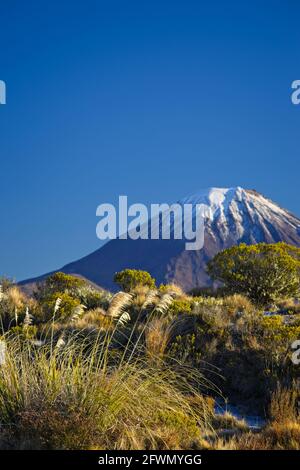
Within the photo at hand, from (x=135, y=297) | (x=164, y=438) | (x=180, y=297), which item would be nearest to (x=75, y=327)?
(x=135, y=297)

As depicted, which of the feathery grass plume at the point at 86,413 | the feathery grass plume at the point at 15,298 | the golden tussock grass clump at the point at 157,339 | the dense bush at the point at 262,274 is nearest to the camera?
the feathery grass plume at the point at 86,413

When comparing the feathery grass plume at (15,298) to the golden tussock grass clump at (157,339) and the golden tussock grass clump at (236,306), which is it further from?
the golden tussock grass clump at (157,339)

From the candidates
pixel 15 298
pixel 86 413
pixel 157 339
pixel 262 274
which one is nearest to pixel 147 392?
pixel 86 413

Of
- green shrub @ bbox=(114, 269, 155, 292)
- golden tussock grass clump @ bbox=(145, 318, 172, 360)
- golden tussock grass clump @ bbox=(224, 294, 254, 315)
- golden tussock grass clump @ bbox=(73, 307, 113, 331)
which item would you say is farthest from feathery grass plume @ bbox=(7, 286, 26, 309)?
golden tussock grass clump @ bbox=(145, 318, 172, 360)

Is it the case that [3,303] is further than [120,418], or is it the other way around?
[3,303]

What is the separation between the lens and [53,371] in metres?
7.81

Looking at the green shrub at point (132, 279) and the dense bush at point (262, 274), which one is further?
the green shrub at point (132, 279)

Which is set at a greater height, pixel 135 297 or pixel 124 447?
pixel 135 297

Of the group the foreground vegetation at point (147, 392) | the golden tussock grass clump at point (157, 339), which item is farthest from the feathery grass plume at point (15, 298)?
the foreground vegetation at point (147, 392)

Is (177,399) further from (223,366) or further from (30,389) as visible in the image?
A: (223,366)

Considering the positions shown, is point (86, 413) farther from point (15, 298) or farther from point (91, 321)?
point (15, 298)

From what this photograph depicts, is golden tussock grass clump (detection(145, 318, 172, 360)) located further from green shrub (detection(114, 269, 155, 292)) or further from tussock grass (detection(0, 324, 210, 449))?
green shrub (detection(114, 269, 155, 292))

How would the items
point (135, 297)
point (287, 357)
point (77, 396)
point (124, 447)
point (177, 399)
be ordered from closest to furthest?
point (124, 447) < point (77, 396) < point (177, 399) < point (287, 357) < point (135, 297)

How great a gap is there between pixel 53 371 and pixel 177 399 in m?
1.75
